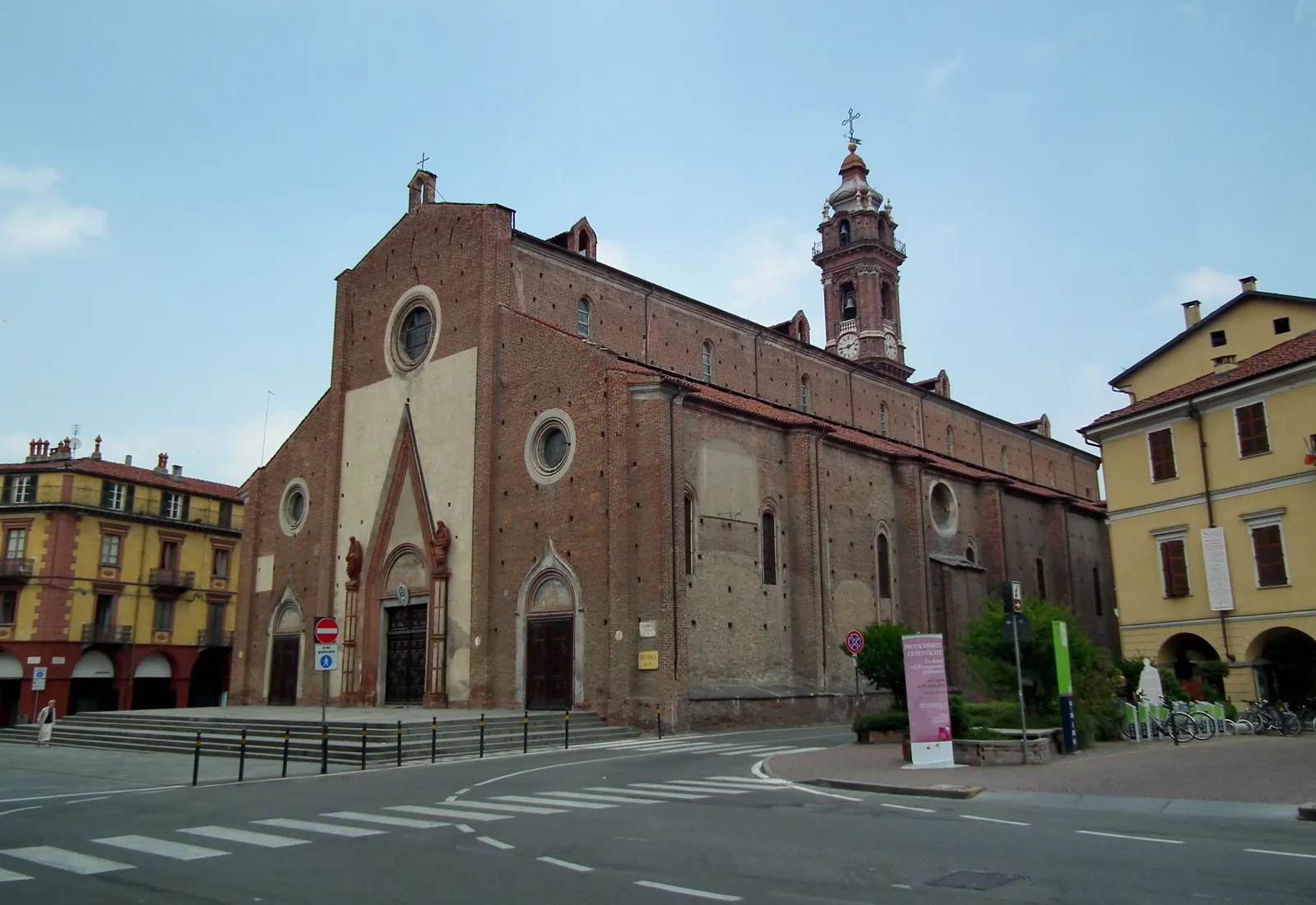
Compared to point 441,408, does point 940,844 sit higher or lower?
lower

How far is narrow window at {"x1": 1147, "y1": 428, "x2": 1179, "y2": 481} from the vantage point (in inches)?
1158

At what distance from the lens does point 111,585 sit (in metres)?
49.3

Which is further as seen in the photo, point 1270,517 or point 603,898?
point 1270,517

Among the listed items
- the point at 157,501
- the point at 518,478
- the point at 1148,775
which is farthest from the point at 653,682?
the point at 157,501

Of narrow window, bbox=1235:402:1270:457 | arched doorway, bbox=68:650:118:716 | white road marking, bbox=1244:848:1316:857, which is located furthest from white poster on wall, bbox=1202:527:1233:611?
arched doorway, bbox=68:650:118:716

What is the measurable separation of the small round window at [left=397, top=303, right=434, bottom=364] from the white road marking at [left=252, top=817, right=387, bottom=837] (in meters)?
24.6

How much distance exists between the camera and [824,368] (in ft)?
147

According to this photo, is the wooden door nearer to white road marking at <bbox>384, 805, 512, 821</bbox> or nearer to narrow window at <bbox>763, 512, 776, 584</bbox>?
narrow window at <bbox>763, 512, 776, 584</bbox>

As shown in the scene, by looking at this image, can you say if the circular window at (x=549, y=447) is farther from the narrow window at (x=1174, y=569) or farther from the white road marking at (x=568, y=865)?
the white road marking at (x=568, y=865)

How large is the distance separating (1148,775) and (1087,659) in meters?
6.07

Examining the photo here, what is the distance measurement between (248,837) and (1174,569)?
1022 inches

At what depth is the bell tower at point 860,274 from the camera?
189 ft

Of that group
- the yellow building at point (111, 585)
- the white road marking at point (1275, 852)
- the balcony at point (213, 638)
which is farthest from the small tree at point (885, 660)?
the balcony at point (213, 638)

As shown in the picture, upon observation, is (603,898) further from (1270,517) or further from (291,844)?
(1270,517)
